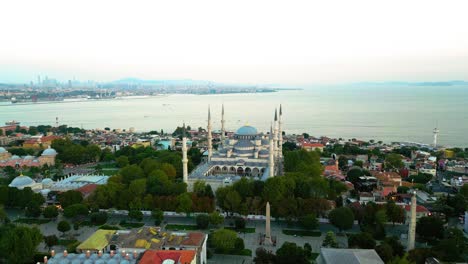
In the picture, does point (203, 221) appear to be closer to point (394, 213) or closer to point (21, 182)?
point (394, 213)

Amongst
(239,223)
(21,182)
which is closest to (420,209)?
(239,223)

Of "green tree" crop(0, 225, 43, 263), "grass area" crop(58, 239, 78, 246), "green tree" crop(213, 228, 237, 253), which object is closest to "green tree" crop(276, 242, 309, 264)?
"green tree" crop(213, 228, 237, 253)

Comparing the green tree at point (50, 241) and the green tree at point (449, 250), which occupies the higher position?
the green tree at point (449, 250)

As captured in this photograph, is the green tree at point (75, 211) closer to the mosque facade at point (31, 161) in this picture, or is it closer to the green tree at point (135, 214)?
the green tree at point (135, 214)

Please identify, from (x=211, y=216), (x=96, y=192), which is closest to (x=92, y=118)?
(x=96, y=192)

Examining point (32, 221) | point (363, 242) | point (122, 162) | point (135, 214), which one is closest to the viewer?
point (363, 242)

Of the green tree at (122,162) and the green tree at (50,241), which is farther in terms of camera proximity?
the green tree at (122,162)

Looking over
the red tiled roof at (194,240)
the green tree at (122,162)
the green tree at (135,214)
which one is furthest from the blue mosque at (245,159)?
the red tiled roof at (194,240)
